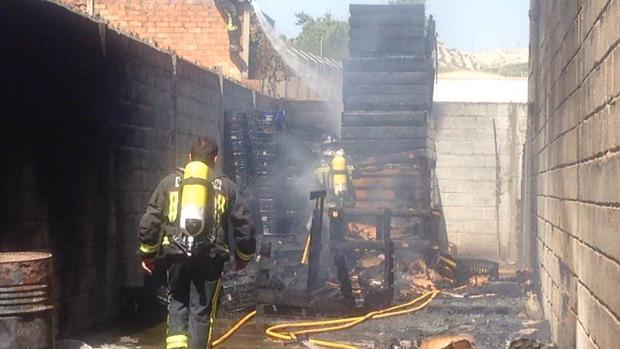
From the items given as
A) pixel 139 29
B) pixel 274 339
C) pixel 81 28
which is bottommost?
pixel 274 339

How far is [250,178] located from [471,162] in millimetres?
5522

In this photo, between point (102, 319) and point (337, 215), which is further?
point (337, 215)

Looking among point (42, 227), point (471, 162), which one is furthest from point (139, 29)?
point (42, 227)

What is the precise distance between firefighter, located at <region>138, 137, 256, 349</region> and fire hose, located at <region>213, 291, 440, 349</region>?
6.13ft

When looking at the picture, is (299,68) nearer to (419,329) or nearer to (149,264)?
(419,329)

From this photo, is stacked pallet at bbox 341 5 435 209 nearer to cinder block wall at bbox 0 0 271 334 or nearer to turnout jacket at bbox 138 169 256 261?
cinder block wall at bbox 0 0 271 334

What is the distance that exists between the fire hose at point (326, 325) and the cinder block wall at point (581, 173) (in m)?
1.64

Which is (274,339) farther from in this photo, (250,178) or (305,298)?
(250,178)

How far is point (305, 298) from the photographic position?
10.7 meters

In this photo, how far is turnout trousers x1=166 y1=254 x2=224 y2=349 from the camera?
6.64 metres

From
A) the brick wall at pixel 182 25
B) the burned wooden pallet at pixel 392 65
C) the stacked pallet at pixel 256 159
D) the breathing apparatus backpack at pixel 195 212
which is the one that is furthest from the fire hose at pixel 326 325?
the brick wall at pixel 182 25

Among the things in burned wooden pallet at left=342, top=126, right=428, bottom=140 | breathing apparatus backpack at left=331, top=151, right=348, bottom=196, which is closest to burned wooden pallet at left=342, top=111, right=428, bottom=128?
burned wooden pallet at left=342, top=126, right=428, bottom=140

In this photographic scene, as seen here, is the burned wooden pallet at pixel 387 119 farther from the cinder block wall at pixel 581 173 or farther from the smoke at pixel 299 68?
the cinder block wall at pixel 581 173

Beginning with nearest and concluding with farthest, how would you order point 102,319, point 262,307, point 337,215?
1. point 102,319
2. point 262,307
3. point 337,215
